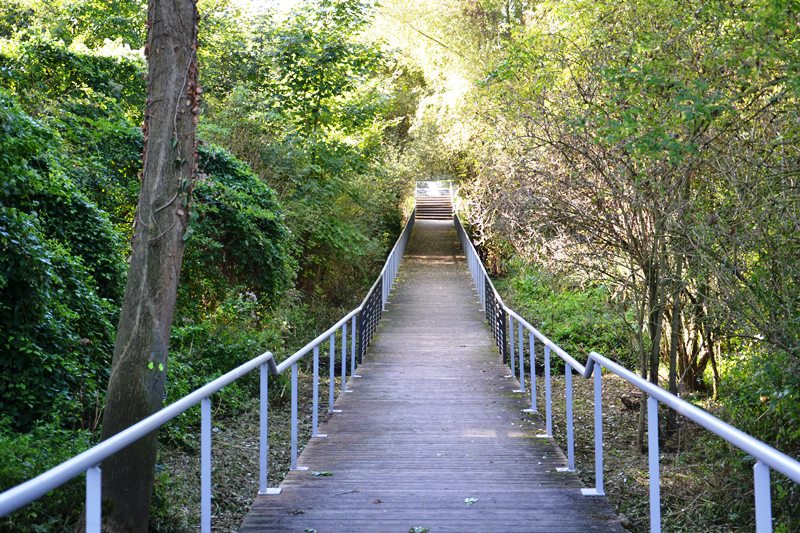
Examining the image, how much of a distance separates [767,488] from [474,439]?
461cm

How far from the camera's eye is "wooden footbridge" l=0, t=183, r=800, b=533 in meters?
2.95

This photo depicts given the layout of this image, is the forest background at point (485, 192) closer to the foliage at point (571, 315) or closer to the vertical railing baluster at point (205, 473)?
the foliage at point (571, 315)

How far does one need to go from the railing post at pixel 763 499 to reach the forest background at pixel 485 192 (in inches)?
110

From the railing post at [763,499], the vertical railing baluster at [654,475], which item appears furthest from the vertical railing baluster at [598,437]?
the railing post at [763,499]

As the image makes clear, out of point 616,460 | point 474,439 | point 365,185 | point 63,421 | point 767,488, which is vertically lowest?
point 616,460

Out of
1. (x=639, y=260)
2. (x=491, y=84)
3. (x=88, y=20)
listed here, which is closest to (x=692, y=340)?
(x=639, y=260)

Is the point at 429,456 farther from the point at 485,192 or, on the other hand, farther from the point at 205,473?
the point at 485,192

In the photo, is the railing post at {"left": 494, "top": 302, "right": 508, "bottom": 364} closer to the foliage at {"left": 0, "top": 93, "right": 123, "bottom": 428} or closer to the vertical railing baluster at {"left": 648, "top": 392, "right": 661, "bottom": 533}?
the foliage at {"left": 0, "top": 93, "right": 123, "bottom": 428}

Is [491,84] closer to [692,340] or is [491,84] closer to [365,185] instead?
[692,340]

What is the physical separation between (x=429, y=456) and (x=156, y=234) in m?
3.04

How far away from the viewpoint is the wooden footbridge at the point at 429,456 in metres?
2.95

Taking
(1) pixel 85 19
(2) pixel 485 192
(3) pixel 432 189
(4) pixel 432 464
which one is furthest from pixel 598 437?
(3) pixel 432 189

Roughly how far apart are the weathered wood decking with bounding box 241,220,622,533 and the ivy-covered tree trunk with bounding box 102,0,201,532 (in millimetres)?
958

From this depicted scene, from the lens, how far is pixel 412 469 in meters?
5.87
